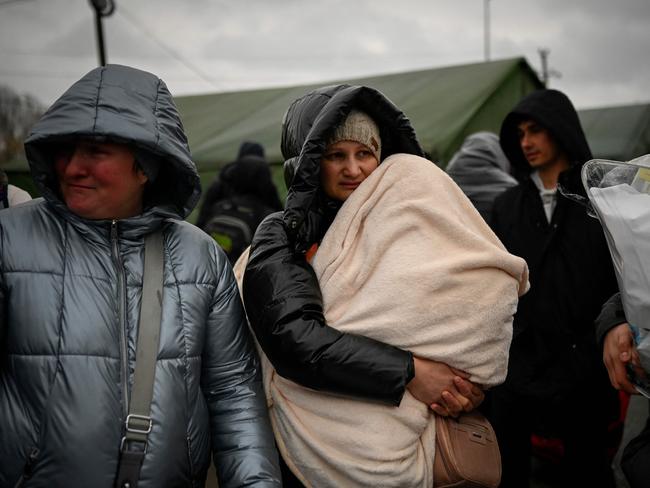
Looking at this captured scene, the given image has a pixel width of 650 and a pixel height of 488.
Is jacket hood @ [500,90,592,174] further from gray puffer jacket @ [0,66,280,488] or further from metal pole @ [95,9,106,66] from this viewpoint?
metal pole @ [95,9,106,66]

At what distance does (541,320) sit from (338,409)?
57.4 inches

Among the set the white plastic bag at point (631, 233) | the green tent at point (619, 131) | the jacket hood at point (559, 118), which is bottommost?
the white plastic bag at point (631, 233)

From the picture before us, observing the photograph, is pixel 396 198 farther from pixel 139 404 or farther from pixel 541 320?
pixel 541 320

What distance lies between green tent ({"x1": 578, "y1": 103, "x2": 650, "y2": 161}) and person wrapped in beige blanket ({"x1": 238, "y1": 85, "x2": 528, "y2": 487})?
762 centimetres

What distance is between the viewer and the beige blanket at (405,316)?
1485 mm

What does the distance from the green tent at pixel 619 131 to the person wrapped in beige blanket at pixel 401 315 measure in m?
7.62

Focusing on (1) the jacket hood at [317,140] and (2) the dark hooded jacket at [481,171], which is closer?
(1) the jacket hood at [317,140]

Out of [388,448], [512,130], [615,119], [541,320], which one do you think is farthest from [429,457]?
[615,119]

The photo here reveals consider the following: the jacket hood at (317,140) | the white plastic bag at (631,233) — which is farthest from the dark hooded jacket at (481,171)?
the white plastic bag at (631,233)

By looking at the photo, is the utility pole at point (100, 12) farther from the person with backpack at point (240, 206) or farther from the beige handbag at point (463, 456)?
the beige handbag at point (463, 456)

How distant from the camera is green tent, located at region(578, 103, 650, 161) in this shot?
8.77 m

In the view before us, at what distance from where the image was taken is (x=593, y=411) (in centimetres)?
262

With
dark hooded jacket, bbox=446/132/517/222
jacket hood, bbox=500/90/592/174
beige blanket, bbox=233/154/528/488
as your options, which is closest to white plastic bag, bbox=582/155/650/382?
beige blanket, bbox=233/154/528/488

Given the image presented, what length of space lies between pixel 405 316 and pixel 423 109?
4.98 metres
